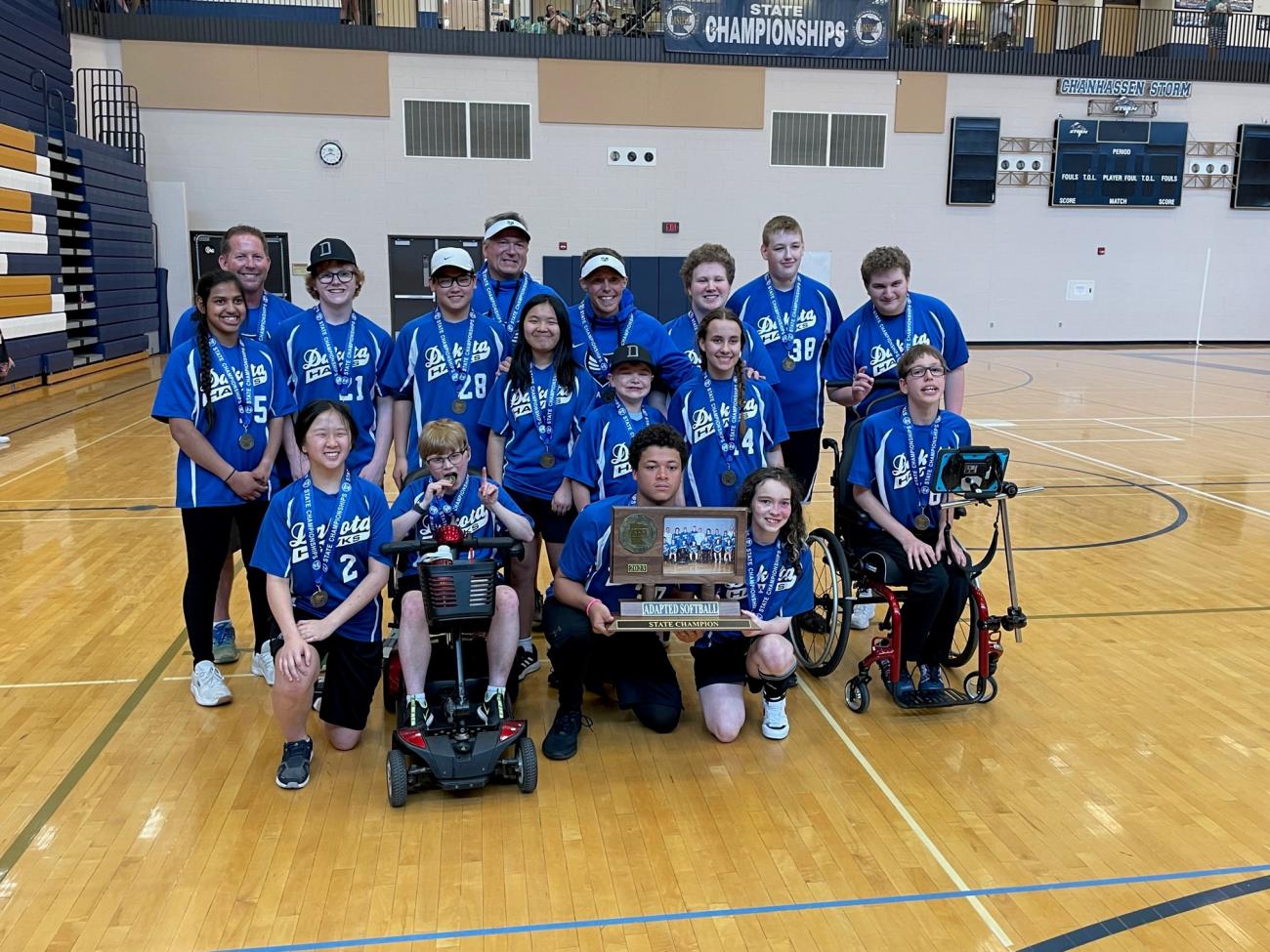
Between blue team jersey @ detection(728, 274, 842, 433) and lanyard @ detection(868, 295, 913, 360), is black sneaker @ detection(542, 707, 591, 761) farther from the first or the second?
lanyard @ detection(868, 295, 913, 360)

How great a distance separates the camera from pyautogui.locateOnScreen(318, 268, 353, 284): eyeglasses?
3746 millimetres

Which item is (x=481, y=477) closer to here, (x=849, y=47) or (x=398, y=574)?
(x=398, y=574)

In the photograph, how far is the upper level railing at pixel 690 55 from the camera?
15.6 m

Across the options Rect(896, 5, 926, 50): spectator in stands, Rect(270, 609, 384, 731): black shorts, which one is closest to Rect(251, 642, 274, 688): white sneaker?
Rect(270, 609, 384, 731): black shorts

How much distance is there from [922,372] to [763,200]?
581 inches

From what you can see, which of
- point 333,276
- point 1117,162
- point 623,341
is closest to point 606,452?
point 623,341

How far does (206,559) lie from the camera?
11.9ft

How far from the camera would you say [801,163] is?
57.7ft

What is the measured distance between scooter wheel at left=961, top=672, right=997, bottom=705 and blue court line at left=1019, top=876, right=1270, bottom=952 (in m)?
1.13

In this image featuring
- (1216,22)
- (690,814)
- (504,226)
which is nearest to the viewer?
(690,814)

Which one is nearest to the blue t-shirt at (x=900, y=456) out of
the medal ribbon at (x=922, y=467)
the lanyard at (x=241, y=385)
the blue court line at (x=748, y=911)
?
the medal ribbon at (x=922, y=467)

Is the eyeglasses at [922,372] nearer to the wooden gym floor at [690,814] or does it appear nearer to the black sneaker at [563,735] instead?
the wooden gym floor at [690,814]

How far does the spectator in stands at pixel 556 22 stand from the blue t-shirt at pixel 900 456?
15470mm

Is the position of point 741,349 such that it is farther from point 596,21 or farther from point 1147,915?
point 596,21
